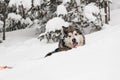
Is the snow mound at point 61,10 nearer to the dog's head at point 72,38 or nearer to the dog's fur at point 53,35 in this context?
the dog's fur at point 53,35

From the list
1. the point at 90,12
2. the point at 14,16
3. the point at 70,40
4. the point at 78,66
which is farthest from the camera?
the point at 14,16

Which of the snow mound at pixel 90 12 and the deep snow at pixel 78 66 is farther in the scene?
the snow mound at pixel 90 12

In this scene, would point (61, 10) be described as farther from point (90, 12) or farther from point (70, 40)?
point (70, 40)

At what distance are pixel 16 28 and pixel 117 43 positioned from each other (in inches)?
434

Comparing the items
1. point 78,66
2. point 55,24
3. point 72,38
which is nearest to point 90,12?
point 55,24

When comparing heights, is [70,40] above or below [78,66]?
below

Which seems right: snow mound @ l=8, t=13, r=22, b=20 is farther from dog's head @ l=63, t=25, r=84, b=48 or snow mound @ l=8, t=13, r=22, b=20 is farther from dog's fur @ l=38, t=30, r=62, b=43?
dog's head @ l=63, t=25, r=84, b=48

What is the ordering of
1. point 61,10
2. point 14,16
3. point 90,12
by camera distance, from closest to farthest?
point 90,12 < point 61,10 < point 14,16

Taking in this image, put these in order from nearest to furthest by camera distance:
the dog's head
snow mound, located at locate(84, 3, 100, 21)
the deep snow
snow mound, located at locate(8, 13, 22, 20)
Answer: the deep snow → the dog's head → snow mound, located at locate(84, 3, 100, 21) → snow mound, located at locate(8, 13, 22, 20)

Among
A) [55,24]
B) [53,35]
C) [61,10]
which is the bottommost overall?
[53,35]

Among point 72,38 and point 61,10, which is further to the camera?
point 61,10

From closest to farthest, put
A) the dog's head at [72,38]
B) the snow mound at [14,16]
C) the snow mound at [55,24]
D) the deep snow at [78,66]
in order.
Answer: the deep snow at [78,66] < the dog's head at [72,38] < the snow mound at [55,24] < the snow mound at [14,16]

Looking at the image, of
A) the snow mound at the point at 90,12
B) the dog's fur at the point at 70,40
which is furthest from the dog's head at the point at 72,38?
the snow mound at the point at 90,12

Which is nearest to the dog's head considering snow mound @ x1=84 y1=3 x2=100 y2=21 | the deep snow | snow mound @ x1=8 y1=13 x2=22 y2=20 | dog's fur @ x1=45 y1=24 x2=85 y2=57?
dog's fur @ x1=45 y1=24 x2=85 y2=57
